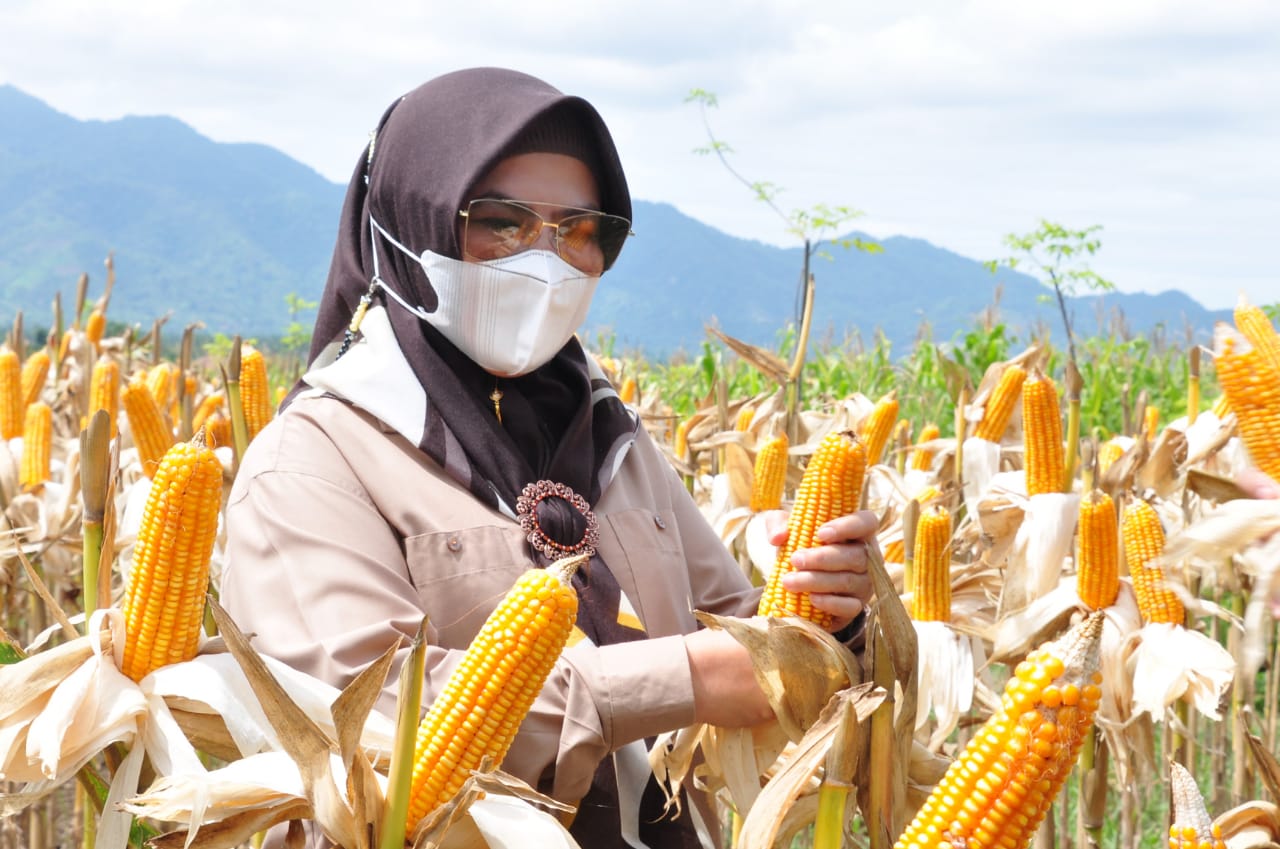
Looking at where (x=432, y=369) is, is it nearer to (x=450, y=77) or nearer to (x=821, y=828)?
(x=450, y=77)

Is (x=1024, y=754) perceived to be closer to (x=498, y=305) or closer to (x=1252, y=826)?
(x=1252, y=826)

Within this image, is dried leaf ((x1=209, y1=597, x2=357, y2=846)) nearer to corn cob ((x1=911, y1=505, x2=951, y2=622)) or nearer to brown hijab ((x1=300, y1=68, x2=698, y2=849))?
brown hijab ((x1=300, y1=68, x2=698, y2=849))

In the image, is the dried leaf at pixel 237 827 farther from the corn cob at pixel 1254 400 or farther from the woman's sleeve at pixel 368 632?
the corn cob at pixel 1254 400

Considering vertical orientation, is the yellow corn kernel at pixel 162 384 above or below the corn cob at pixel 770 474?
above

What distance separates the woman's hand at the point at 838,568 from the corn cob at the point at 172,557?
0.85 m

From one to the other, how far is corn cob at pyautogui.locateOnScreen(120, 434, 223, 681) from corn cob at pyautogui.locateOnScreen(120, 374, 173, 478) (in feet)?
4.53

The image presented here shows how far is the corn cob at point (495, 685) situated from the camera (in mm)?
1360

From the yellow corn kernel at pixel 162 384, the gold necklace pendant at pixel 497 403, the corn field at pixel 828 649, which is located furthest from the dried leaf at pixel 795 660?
the yellow corn kernel at pixel 162 384

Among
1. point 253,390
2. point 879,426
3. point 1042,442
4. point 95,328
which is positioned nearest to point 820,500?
point 1042,442

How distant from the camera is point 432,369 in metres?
2.29

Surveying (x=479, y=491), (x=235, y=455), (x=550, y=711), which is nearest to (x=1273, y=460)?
(x=550, y=711)

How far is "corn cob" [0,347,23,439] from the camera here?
4.31 meters

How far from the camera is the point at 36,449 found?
12.9 ft

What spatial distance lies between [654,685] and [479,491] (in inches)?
21.0
